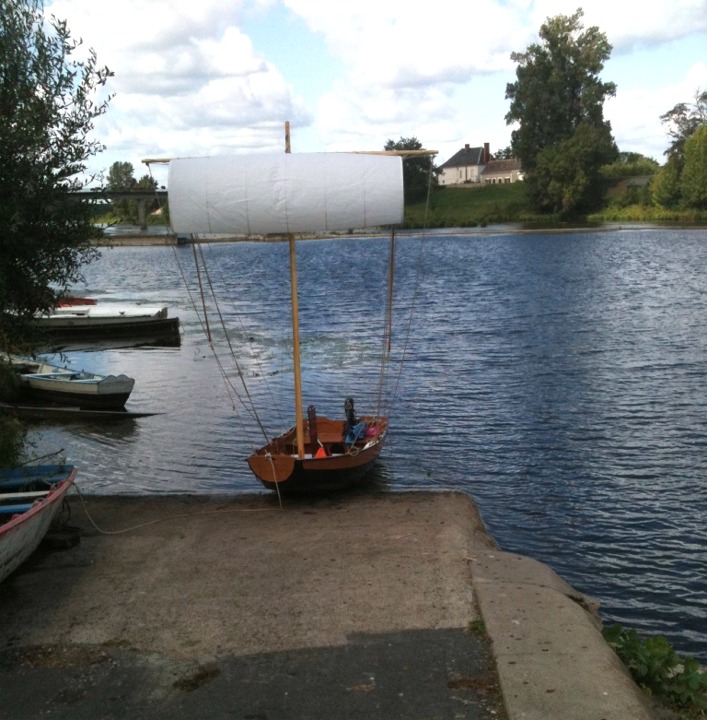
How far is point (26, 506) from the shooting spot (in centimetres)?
1160

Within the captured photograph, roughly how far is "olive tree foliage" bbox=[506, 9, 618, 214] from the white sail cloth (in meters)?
123

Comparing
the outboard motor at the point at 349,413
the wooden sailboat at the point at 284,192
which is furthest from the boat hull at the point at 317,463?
the wooden sailboat at the point at 284,192

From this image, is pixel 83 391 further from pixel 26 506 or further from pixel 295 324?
pixel 26 506

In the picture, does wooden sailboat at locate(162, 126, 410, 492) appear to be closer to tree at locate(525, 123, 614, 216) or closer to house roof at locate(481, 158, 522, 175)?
tree at locate(525, 123, 614, 216)

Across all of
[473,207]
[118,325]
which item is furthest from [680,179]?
[118,325]

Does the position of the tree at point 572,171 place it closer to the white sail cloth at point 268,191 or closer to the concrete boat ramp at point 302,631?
the white sail cloth at point 268,191

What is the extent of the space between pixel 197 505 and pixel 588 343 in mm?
25078

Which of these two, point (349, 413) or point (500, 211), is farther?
point (500, 211)

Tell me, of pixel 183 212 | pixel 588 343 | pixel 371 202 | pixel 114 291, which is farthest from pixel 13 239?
pixel 114 291

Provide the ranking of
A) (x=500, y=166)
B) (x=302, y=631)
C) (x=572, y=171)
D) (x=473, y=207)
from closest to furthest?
(x=302, y=631) < (x=572, y=171) < (x=473, y=207) < (x=500, y=166)

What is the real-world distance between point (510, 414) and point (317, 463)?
10387mm

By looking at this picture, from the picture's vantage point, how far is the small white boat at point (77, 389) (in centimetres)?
2805

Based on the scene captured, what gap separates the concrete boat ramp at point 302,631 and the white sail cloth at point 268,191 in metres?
4.76

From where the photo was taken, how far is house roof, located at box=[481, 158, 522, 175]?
191 meters
